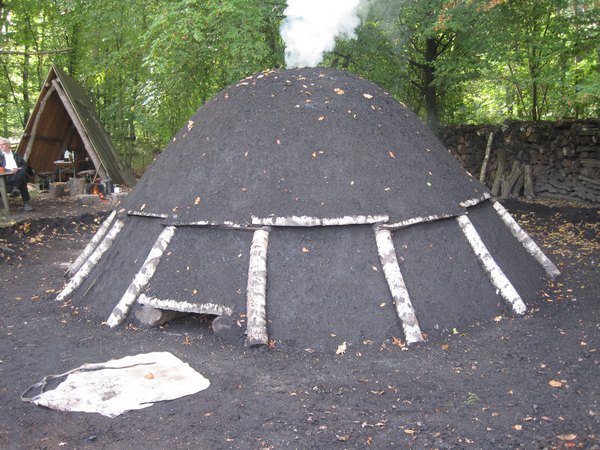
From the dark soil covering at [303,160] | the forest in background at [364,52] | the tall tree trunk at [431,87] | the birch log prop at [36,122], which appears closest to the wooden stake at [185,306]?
the dark soil covering at [303,160]

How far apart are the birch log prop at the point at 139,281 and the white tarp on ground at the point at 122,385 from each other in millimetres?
918

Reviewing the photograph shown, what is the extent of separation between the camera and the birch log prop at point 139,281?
Answer: 237 inches

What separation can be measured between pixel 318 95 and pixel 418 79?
10.2m

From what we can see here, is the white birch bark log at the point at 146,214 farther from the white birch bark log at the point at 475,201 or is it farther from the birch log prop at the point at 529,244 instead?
the birch log prop at the point at 529,244

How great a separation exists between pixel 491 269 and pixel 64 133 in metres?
15.5

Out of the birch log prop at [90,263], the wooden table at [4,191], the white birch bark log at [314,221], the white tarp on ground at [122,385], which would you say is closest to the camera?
the white tarp on ground at [122,385]

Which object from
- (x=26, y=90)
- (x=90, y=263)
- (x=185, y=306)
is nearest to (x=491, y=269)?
(x=185, y=306)

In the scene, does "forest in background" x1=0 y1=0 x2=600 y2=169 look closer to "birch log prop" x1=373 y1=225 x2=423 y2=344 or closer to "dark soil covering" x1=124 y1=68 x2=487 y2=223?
"dark soil covering" x1=124 y1=68 x2=487 y2=223

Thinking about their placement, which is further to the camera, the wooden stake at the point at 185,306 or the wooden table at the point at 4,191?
the wooden table at the point at 4,191

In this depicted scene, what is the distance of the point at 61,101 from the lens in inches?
644

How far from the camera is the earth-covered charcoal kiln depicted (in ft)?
18.3

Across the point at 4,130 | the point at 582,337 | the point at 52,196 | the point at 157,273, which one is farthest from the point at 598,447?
the point at 4,130

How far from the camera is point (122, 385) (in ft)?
15.3

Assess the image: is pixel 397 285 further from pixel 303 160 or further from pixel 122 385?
pixel 122 385
